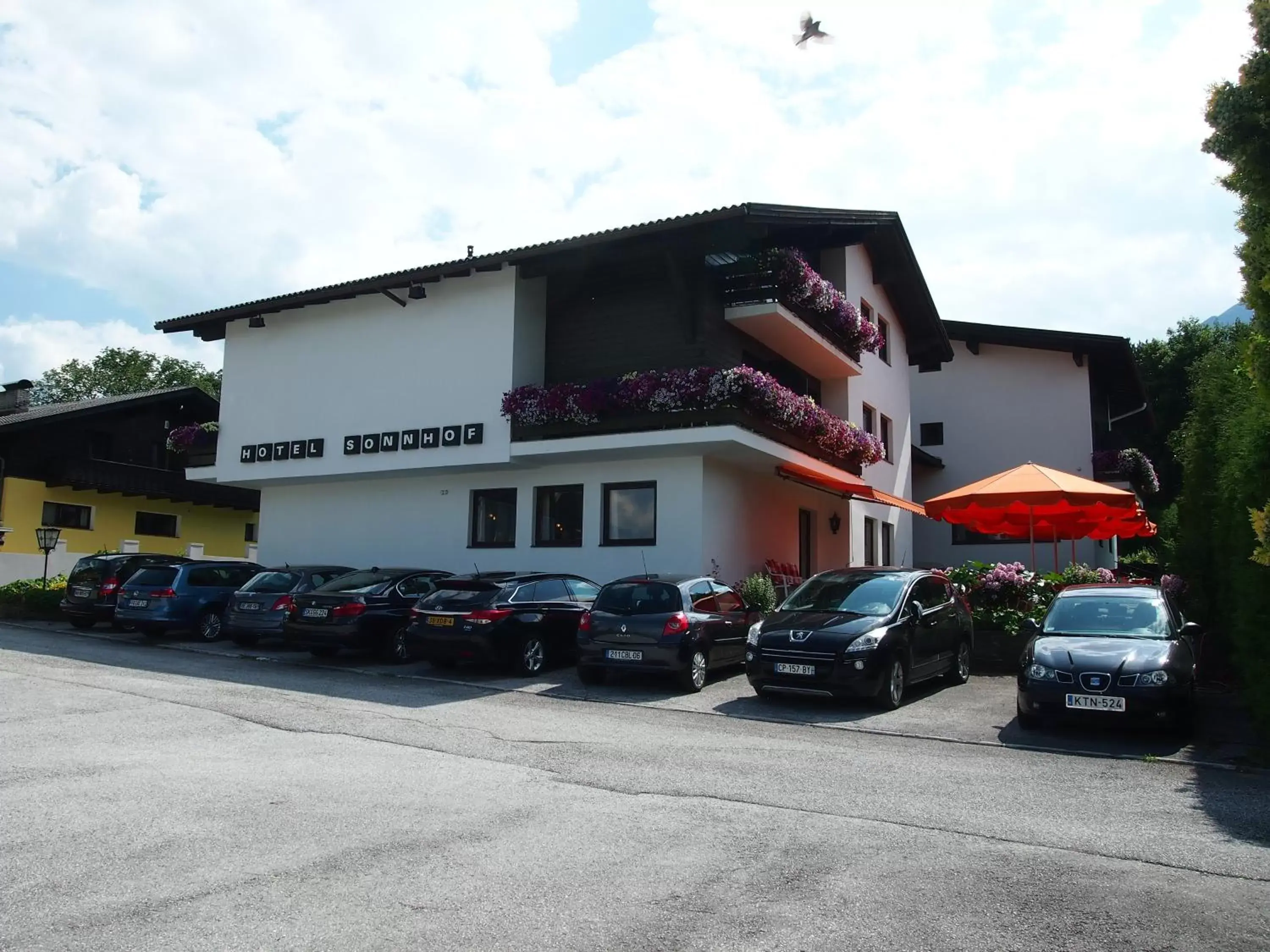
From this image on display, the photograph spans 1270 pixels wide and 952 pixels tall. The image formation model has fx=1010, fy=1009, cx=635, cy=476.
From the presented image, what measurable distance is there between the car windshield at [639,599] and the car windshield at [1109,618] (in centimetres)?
475

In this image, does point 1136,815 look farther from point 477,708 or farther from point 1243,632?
point 477,708

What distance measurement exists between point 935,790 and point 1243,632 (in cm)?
482

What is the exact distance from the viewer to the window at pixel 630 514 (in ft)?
65.2

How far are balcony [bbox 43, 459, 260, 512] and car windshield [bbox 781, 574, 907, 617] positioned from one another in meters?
22.2

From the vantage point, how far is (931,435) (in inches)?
1330

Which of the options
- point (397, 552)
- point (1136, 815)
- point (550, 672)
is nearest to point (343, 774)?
point (1136, 815)

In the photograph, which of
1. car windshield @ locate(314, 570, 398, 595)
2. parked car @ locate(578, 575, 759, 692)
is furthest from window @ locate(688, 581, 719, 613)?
car windshield @ locate(314, 570, 398, 595)

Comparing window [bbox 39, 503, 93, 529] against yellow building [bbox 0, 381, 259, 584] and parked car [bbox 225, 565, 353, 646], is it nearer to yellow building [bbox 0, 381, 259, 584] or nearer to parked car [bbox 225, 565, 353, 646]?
yellow building [bbox 0, 381, 259, 584]

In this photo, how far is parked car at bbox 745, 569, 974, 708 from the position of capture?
1186 cm

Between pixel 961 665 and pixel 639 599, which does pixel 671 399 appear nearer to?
pixel 639 599

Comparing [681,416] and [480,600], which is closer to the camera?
[480,600]

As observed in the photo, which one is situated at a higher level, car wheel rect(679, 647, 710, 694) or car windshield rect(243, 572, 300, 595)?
car windshield rect(243, 572, 300, 595)

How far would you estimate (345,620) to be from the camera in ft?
52.6

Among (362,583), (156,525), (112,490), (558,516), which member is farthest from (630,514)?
(156,525)
